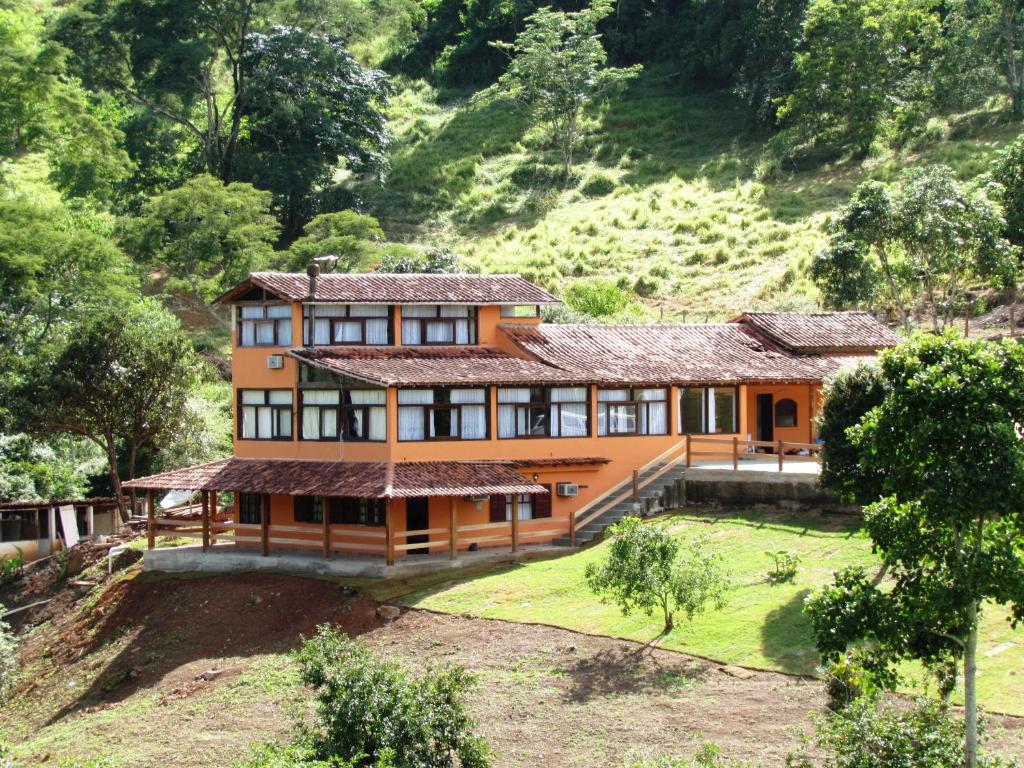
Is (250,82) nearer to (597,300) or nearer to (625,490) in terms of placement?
(597,300)

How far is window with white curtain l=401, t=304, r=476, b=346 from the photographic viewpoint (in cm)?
4094

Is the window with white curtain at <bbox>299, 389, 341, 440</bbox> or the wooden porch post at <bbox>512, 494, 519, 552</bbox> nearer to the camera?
the wooden porch post at <bbox>512, 494, 519, 552</bbox>

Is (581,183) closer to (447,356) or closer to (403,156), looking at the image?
(403,156)

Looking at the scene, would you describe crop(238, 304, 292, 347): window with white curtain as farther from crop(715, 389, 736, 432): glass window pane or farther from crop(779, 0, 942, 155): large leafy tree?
crop(779, 0, 942, 155): large leafy tree

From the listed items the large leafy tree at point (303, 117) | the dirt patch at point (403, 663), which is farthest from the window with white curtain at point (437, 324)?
the large leafy tree at point (303, 117)

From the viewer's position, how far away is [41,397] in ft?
150

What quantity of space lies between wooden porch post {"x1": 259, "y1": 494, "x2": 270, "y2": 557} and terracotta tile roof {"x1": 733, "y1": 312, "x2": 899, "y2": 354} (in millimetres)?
17284

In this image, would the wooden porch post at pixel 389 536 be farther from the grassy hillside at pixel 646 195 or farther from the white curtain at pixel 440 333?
the grassy hillside at pixel 646 195

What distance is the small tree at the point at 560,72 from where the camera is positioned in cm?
8350

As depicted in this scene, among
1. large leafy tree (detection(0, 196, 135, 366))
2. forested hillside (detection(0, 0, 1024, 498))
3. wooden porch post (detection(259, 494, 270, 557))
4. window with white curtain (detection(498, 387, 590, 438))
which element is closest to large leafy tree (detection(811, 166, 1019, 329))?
forested hillside (detection(0, 0, 1024, 498))

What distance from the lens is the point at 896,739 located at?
17.7m

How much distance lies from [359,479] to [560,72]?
52397mm

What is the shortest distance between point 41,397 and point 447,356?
14562mm

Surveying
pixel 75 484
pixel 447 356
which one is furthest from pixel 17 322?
pixel 447 356
